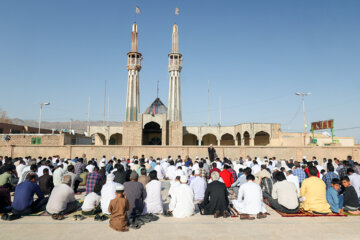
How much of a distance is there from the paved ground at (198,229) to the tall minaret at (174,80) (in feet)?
91.6

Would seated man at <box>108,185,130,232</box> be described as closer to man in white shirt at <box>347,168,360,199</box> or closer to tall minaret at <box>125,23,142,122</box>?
man in white shirt at <box>347,168,360,199</box>

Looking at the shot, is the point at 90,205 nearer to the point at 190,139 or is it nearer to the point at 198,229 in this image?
the point at 198,229

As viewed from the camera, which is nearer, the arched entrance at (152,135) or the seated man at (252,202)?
the seated man at (252,202)

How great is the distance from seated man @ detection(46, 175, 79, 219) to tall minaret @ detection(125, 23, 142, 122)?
2744cm

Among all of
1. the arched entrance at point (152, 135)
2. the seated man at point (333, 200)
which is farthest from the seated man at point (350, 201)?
the arched entrance at point (152, 135)

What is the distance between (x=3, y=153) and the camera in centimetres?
2008

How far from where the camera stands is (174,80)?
34594 millimetres

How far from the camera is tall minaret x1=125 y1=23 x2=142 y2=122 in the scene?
33219 mm

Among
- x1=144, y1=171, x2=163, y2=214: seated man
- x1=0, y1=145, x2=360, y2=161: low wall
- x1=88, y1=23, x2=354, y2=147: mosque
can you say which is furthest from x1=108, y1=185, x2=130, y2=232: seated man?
x1=88, y1=23, x2=354, y2=147: mosque

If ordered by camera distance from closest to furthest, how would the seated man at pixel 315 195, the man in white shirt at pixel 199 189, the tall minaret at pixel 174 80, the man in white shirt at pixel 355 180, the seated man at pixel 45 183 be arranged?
the seated man at pixel 315 195 → the man in white shirt at pixel 355 180 → the man in white shirt at pixel 199 189 → the seated man at pixel 45 183 → the tall minaret at pixel 174 80

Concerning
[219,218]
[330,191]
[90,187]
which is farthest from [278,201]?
[90,187]

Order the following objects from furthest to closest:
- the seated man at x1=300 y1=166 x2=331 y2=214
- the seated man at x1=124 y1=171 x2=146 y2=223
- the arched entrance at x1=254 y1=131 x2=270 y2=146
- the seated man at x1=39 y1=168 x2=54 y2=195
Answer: the arched entrance at x1=254 y1=131 x2=270 y2=146 < the seated man at x1=39 y1=168 x2=54 y2=195 < the seated man at x1=300 y1=166 x2=331 y2=214 < the seated man at x1=124 y1=171 x2=146 y2=223

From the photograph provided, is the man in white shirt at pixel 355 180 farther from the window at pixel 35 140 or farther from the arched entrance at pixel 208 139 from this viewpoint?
the arched entrance at pixel 208 139

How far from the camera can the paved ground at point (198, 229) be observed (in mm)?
4461
